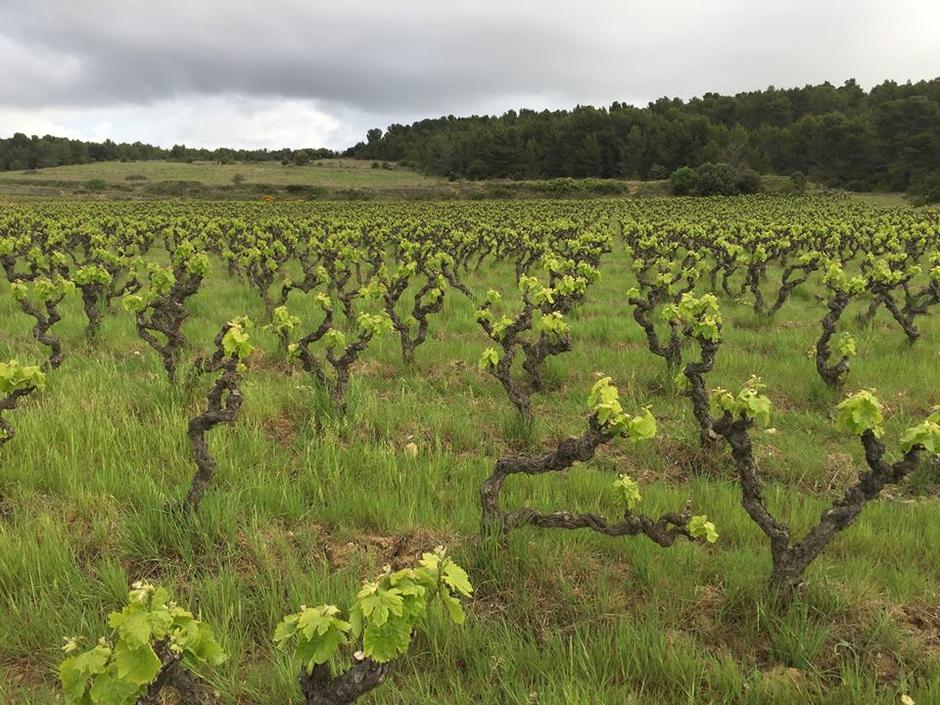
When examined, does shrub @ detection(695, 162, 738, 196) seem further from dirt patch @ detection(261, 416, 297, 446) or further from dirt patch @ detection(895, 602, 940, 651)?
dirt patch @ detection(895, 602, 940, 651)

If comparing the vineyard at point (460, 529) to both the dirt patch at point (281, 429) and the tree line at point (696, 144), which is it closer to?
the dirt patch at point (281, 429)

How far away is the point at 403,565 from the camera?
4.52m

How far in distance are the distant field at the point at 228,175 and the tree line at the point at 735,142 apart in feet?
48.7

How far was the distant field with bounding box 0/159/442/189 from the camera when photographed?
288ft

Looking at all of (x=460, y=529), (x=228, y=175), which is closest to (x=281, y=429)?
(x=460, y=529)

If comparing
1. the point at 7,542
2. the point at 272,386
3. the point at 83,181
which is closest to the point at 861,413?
the point at 7,542

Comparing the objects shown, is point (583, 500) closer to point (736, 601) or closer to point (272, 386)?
point (736, 601)

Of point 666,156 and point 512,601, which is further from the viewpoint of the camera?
point 666,156

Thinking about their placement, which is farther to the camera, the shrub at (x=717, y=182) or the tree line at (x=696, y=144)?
the tree line at (x=696, y=144)

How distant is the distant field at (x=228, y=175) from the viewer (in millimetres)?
87812

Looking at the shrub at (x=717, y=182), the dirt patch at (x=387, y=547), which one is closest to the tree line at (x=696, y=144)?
the shrub at (x=717, y=182)

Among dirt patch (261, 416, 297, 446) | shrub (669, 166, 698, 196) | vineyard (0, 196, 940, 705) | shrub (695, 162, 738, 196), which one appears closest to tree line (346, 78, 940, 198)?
shrub (695, 162, 738, 196)

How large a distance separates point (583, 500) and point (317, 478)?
8.21 ft

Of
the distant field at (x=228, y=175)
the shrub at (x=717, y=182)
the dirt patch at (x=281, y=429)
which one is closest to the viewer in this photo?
the dirt patch at (x=281, y=429)
